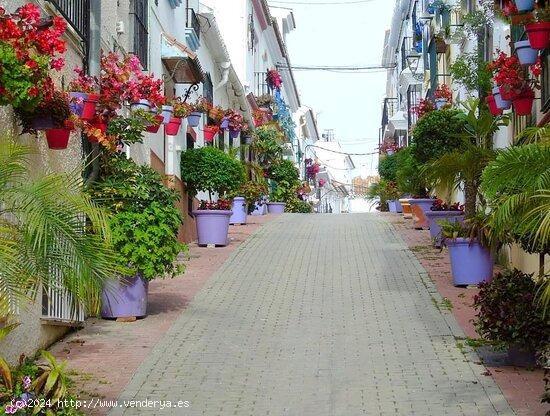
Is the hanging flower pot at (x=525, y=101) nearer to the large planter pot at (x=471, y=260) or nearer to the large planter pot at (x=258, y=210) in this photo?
the large planter pot at (x=471, y=260)

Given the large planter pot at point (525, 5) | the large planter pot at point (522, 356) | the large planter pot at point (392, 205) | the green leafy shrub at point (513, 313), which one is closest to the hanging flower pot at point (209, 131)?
the large planter pot at point (392, 205)

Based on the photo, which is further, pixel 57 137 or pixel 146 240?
→ pixel 146 240

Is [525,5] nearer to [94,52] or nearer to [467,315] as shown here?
[467,315]

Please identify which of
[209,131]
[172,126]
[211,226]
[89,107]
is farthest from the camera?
[209,131]

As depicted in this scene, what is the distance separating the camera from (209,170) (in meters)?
19.4

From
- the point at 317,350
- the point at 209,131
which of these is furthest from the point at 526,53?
the point at 209,131

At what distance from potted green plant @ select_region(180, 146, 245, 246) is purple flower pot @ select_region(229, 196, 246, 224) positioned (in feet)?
15.6

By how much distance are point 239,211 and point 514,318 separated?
16.7m

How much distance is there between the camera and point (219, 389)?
8.39 m

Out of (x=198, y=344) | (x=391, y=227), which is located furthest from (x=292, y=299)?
(x=391, y=227)

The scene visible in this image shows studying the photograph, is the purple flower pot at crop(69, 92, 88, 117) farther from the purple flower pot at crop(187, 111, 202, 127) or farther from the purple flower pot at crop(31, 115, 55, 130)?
the purple flower pot at crop(187, 111, 202, 127)

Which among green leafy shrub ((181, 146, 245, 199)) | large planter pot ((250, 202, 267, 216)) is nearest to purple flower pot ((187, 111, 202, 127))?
green leafy shrub ((181, 146, 245, 199))

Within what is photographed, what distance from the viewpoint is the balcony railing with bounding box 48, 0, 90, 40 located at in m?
11.0

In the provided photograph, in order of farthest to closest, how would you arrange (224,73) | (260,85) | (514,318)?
(260,85)
(224,73)
(514,318)
